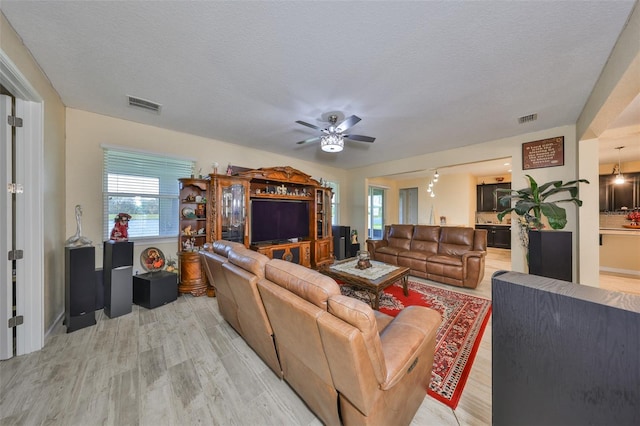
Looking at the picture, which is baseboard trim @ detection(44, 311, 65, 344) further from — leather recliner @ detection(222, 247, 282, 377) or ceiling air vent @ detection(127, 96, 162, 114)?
ceiling air vent @ detection(127, 96, 162, 114)

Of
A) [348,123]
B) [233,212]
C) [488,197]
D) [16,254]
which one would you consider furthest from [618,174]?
[16,254]

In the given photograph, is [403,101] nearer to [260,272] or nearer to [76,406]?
[260,272]

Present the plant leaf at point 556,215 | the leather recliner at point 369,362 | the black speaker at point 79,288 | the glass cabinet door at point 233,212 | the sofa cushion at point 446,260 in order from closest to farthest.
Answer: the leather recliner at point 369,362, the black speaker at point 79,288, the plant leaf at point 556,215, the glass cabinet door at point 233,212, the sofa cushion at point 446,260

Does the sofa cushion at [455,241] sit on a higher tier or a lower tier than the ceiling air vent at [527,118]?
lower

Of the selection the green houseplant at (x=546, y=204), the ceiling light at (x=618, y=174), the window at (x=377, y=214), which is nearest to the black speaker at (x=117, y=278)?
the green houseplant at (x=546, y=204)

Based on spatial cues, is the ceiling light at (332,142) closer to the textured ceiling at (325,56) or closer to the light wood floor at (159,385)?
the textured ceiling at (325,56)

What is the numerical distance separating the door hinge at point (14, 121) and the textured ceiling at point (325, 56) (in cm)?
54

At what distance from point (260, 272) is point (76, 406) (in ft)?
4.90

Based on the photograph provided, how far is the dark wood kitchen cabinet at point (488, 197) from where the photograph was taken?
6991 mm

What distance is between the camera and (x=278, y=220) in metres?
4.50

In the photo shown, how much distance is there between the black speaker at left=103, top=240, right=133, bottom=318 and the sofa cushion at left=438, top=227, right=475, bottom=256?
16.9 ft

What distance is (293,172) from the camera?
450cm

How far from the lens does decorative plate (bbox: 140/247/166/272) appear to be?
3143mm

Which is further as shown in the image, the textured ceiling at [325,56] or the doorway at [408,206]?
the doorway at [408,206]
